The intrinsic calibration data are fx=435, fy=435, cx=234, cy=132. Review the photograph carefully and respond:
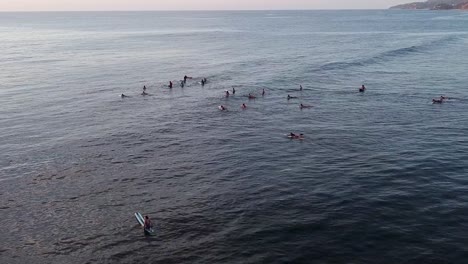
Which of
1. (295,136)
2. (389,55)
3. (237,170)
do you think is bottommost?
(237,170)

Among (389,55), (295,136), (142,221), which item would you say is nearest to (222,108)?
(295,136)

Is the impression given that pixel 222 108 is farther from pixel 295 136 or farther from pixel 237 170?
pixel 237 170

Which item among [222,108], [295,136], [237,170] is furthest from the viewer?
[222,108]

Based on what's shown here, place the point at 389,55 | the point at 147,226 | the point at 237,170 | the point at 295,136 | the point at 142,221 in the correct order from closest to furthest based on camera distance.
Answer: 1. the point at 147,226
2. the point at 142,221
3. the point at 237,170
4. the point at 295,136
5. the point at 389,55

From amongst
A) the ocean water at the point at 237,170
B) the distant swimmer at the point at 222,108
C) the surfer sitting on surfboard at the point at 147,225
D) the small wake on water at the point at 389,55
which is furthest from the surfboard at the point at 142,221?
the small wake on water at the point at 389,55

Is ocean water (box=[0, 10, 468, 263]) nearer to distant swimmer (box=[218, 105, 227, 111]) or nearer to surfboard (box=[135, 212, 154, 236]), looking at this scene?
surfboard (box=[135, 212, 154, 236])

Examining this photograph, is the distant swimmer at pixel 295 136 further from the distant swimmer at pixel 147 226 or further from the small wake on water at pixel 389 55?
the small wake on water at pixel 389 55

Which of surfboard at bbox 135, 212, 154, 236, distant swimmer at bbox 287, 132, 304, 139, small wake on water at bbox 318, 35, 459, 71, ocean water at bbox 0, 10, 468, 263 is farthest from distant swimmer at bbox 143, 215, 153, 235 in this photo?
small wake on water at bbox 318, 35, 459, 71

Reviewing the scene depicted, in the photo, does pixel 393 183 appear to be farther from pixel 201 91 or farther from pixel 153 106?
pixel 201 91
